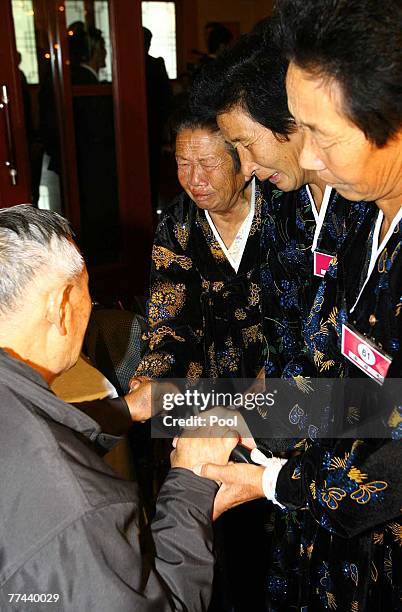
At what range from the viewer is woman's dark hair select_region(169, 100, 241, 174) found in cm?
175

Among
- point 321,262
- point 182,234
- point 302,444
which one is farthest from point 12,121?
point 302,444

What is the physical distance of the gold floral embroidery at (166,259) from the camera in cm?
190

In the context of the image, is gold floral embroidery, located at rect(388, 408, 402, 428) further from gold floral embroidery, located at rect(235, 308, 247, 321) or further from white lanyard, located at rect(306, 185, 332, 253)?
gold floral embroidery, located at rect(235, 308, 247, 321)

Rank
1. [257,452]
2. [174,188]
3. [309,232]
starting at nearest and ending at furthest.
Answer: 1. [257,452]
2. [309,232]
3. [174,188]

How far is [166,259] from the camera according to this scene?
1.90 meters

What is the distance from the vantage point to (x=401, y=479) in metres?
1.11

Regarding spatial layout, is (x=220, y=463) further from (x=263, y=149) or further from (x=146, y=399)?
(x=263, y=149)

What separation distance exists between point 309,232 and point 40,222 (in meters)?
0.72

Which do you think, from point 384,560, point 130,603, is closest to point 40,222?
point 130,603

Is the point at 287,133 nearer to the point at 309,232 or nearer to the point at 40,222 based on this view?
the point at 309,232

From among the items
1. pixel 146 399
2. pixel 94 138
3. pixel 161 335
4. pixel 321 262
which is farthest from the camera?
pixel 94 138

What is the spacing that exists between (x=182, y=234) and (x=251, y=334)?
13.3 inches

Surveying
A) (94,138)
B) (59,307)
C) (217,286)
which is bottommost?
(217,286)

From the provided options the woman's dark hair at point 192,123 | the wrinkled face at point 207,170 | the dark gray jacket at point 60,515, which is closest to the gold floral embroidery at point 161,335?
the wrinkled face at point 207,170
